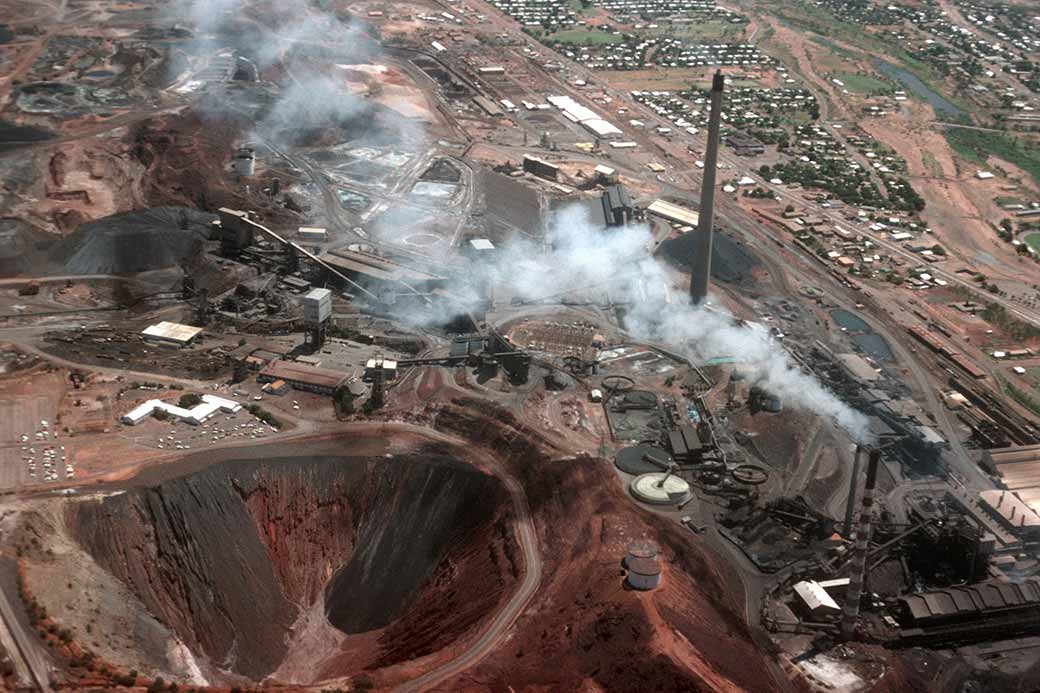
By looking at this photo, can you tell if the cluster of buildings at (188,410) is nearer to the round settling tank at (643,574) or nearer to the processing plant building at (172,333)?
the processing plant building at (172,333)

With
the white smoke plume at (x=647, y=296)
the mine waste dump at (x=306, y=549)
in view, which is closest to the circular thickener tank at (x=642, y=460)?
the mine waste dump at (x=306, y=549)

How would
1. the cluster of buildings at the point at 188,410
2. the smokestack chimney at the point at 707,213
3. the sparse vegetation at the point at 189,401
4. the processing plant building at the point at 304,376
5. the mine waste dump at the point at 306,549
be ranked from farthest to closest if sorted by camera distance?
the smokestack chimney at the point at 707,213
the processing plant building at the point at 304,376
the sparse vegetation at the point at 189,401
the cluster of buildings at the point at 188,410
the mine waste dump at the point at 306,549

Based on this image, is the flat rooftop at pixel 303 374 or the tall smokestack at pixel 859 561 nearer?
the tall smokestack at pixel 859 561

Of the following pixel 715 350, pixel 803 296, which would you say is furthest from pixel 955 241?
pixel 715 350

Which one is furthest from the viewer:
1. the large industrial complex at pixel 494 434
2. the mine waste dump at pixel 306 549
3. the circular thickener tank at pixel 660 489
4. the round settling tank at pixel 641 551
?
the circular thickener tank at pixel 660 489

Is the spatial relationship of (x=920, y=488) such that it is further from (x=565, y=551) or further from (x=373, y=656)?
(x=373, y=656)

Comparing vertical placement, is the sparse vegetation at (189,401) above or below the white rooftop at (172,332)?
above

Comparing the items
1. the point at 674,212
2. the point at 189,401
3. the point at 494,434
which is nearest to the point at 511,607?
the point at 494,434
